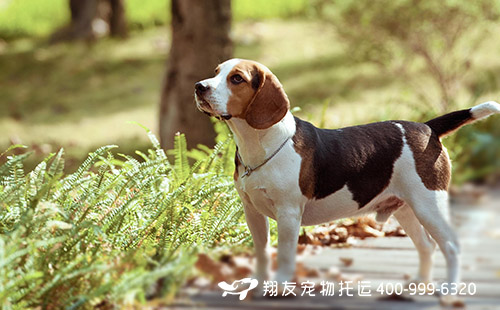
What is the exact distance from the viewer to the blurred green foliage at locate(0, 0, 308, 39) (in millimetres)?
16250

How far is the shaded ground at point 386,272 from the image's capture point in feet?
9.82

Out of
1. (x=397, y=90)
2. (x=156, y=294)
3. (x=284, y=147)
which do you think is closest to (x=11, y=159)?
(x=156, y=294)

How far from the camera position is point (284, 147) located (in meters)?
3.24

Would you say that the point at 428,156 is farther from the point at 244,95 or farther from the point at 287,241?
the point at 244,95

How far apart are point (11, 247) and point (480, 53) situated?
1205 cm

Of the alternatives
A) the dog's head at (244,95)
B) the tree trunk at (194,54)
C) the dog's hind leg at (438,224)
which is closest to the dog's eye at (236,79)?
the dog's head at (244,95)

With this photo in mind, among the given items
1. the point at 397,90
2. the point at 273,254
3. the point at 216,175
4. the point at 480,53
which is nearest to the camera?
the point at 273,254

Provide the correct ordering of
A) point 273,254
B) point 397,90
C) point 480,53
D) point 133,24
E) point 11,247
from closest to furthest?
point 11,247 → point 273,254 → point 397,90 → point 480,53 → point 133,24

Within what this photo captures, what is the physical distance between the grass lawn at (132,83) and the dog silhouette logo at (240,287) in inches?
234

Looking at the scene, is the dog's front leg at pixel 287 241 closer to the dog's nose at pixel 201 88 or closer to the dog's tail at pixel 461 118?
the dog's nose at pixel 201 88

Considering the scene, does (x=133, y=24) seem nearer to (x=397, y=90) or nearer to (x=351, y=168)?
(x=397, y=90)

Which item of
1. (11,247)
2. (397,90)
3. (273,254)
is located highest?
(11,247)

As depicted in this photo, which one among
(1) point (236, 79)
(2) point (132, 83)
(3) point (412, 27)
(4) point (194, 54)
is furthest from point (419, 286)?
(2) point (132, 83)

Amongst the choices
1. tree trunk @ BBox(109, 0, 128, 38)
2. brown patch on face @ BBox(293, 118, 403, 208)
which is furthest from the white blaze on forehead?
tree trunk @ BBox(109, 0, 128, 38)
